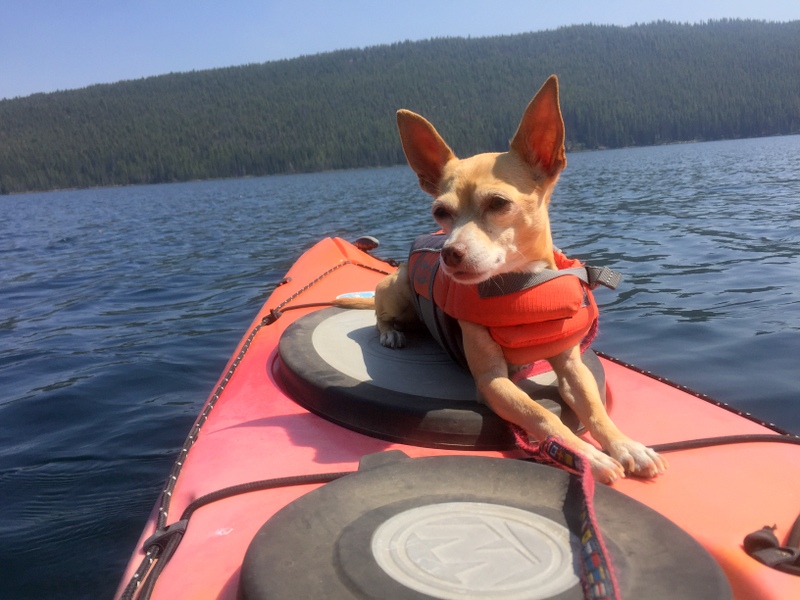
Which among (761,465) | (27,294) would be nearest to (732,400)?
(761,465)

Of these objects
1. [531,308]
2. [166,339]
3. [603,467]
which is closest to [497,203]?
[531,308]

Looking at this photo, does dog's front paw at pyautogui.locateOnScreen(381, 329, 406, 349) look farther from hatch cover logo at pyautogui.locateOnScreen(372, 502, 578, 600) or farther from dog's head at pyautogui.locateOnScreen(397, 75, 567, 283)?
hatch cover logo at pyautogui.locateOnScreen(372, 502, 578, 600)

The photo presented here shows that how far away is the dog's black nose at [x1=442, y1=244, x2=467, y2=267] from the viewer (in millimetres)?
2510

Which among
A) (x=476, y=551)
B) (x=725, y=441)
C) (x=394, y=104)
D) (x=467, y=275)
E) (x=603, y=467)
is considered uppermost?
(x=394, y=104)

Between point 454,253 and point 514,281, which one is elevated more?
point 454,253

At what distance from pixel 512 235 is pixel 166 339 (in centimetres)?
542

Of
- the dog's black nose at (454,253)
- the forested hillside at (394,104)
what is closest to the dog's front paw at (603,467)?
the dog's black nose at (454,253)

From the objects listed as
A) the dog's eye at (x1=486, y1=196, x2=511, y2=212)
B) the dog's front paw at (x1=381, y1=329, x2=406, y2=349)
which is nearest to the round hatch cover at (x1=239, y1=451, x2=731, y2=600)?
the dog's eye at (x1=486, y1=196, x2=511, y2=212)

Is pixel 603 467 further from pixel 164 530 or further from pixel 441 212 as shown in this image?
pixel 164 530

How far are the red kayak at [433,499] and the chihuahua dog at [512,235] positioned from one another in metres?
0.15

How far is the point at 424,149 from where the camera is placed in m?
3.12

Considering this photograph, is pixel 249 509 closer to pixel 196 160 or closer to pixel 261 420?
pixel 261 420

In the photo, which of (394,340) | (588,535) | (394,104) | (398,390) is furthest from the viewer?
(394,104)

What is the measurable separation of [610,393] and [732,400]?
6.25 ft
